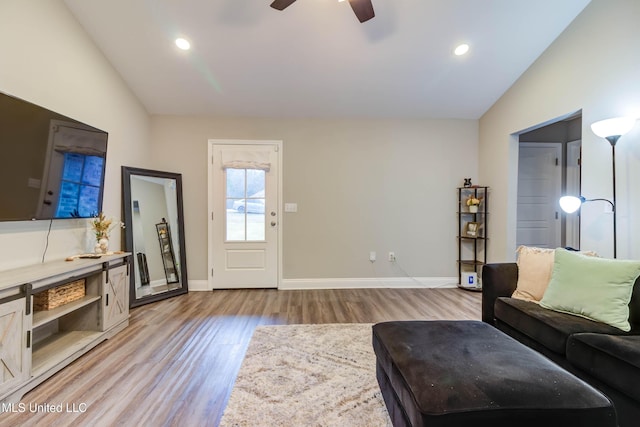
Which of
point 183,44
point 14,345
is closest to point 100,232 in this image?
point 14,345

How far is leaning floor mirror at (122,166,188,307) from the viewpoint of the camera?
341 cm

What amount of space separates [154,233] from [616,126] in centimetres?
470

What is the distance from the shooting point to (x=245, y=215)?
401cm

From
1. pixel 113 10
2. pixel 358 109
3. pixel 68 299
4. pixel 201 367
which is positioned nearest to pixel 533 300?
pixel 201 367

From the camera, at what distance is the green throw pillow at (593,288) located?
170cm

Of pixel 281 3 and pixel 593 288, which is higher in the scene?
pixel 281 3

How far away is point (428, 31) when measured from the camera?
2.83 meters

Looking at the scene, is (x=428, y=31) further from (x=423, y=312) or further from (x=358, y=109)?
(x=423, y=312)

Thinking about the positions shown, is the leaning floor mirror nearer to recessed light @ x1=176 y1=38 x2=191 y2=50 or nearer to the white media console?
the white media console

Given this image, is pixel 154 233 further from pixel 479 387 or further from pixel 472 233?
pixel 472 233

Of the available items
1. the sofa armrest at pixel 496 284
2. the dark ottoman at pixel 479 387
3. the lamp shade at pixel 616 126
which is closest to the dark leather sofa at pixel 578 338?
the sofa armrest at pixel 496 284

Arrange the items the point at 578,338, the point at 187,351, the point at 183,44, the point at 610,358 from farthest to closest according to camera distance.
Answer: the point at 183,44, the point at 187,351, the point at 578,338, the point at 610,358

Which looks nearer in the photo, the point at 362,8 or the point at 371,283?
the point at 362,8

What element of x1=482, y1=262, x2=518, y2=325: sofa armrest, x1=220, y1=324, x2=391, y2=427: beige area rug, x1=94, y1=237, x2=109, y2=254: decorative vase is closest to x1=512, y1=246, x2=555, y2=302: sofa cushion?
x1=482, y1=262, x2=518, y2=325: sofa armrest
